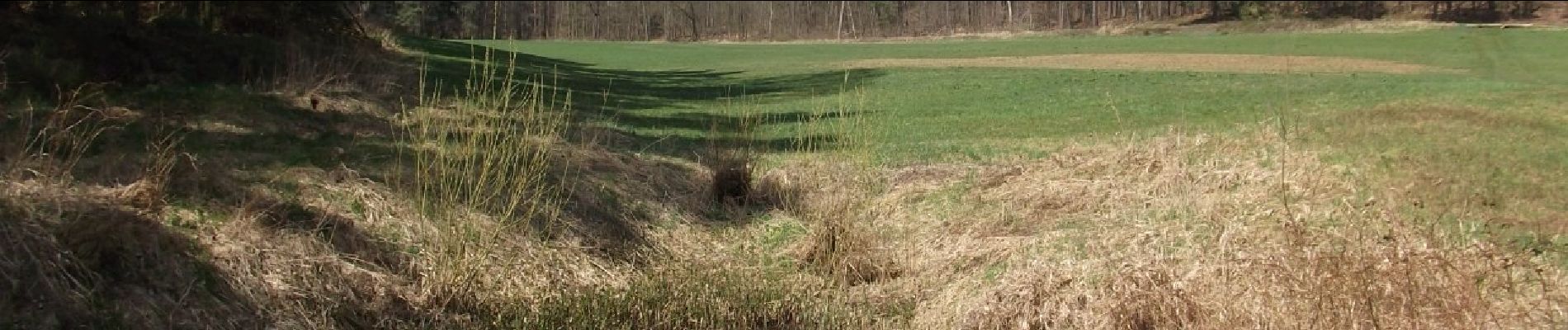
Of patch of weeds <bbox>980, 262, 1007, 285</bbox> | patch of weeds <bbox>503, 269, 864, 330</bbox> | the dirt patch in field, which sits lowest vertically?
patch of weeds <bbox>503, 269, 864, 330</bbox>

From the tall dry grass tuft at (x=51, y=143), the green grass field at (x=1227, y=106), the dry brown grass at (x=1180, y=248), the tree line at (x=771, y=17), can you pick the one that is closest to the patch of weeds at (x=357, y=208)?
the tall dry grass tuft at (x=51, y=143)

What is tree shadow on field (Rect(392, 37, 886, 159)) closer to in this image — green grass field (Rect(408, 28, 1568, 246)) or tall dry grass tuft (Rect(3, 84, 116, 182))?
green grass field (Rect(408, 28, 1568, 246))

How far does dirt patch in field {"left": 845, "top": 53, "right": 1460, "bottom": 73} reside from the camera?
19.9 m

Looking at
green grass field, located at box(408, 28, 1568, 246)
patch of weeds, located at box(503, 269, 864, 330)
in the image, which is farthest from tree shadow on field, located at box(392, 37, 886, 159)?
patch of weeds, located at box(503, 269, 864, 330)

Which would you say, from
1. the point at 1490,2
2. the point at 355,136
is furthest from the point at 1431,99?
the point at 355,136

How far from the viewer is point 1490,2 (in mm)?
11453

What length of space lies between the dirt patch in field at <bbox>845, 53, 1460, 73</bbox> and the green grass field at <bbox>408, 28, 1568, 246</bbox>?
1.11ft

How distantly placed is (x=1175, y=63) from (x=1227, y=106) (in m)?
15.1

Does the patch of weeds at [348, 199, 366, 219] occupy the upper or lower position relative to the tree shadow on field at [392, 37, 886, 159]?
lower

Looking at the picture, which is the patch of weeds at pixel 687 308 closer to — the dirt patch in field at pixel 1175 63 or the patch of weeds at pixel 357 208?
the patch of weeds at pixel 357 208

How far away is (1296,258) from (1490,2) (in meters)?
6.31

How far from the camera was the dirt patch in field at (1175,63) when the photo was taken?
19891 mm

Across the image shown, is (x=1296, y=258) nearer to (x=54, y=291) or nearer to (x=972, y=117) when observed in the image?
(x=54, y=291)

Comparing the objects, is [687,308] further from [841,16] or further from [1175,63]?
[841,16]
